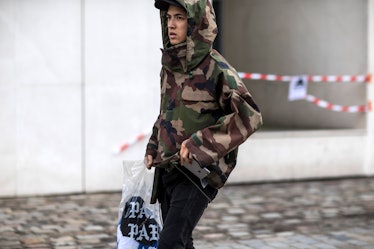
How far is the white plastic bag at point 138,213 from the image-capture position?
14.1 ft

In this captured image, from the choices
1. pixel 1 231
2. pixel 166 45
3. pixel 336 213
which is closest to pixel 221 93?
pixel 166 45

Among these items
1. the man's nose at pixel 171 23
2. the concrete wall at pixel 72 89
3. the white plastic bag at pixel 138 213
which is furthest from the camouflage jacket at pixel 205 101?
the concrete wall at pixel 72 89

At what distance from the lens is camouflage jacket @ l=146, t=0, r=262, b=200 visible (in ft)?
12.6

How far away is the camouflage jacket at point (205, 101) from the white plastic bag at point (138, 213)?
347mm

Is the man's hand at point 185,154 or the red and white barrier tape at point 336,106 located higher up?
the red and white barrier tape at point 336,106

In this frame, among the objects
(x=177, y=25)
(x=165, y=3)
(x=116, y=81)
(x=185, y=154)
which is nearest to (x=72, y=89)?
(x=116, y=81)

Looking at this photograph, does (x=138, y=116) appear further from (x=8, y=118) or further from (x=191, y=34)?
(x=191, y=34)

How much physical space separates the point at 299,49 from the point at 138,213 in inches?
284

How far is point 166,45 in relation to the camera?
4227mm

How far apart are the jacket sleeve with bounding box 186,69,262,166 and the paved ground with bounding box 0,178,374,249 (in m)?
2.58

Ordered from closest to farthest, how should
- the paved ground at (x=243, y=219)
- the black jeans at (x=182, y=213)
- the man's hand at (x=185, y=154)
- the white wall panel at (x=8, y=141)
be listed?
the man's hand at (x=185, y=154) → the black jeans at (x=182, y=213) → the paved ground at (x=243, y=219) → the white wall panel at (x=8, y=141)

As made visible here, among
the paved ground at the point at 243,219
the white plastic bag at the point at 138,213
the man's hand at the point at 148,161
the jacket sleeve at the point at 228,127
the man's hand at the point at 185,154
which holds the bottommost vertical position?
the paved ground at the point at 243,219

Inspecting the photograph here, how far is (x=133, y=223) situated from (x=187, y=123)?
75 centimetres

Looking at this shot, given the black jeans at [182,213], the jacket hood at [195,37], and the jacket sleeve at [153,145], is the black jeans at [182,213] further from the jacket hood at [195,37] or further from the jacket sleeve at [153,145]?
the jacket hood at [195,37]
